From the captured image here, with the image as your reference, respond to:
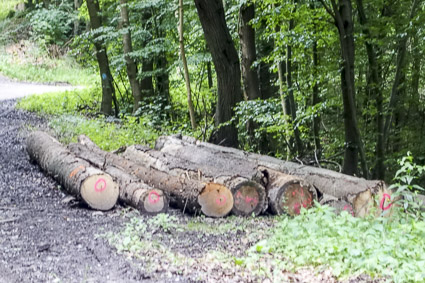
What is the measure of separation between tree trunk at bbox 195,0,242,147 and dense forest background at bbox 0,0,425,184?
0.9 inches

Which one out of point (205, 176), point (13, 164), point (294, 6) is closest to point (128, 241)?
point (205, 176)

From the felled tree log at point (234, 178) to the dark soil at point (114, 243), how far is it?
25 cm

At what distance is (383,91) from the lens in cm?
1197

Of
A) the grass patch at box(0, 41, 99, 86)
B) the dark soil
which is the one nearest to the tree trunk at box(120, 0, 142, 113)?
the dark soil

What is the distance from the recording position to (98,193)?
7.27m

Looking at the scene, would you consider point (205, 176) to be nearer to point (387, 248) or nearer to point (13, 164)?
point (387, 248)

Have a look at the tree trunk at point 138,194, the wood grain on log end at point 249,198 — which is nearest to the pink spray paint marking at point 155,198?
the tree trunk at point 138,194

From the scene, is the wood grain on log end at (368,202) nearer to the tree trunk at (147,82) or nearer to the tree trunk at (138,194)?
the tree trunk at (138,194)

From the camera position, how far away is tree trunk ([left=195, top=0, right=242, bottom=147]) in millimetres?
10656

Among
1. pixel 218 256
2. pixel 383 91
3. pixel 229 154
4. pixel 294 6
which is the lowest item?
pixel 218 256

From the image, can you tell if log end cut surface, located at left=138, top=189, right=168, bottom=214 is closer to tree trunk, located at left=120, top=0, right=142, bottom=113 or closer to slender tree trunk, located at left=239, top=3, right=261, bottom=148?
slender tree trunk, located at left=239, top=3, right=261, bottom=148

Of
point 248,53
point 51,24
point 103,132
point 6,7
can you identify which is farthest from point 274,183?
point 6,7

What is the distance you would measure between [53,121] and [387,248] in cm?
1107

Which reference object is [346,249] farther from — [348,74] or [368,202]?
[348,74]
